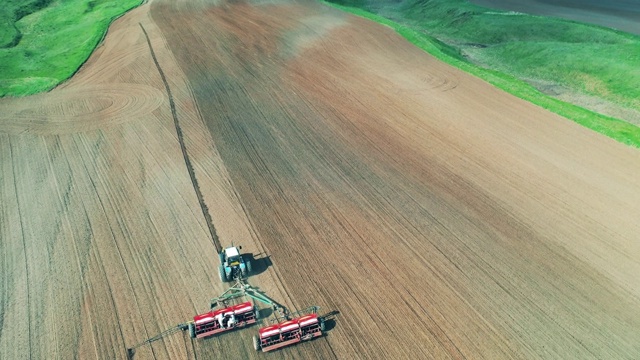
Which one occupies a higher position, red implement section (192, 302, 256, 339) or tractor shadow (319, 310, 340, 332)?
red implement section (192, 302, 256, 339)

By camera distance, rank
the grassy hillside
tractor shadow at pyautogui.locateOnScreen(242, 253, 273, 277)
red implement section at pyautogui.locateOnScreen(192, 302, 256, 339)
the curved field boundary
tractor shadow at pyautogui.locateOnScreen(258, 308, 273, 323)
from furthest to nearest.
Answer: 1. the grassy hillside
2. the curved field boundary
3. tractor shadow at pyautogui.locateOnScreen(242, 253, 273, 277)
4. tractor shadow at pyautogui.locateOnScreen(258, 308, 273, 323)
5. red implement section at pyautogui.locateOnScreen(192, 302, 256, 339)

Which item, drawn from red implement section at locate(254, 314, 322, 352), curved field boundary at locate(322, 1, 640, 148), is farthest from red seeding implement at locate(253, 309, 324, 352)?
curved field boundary at locate(322, 1, 640, 148)

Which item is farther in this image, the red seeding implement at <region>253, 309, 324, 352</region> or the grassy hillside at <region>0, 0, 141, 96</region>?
the grassy hillside at <region>0, 0, 141, 96</region>

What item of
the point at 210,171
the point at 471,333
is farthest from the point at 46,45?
the point at 471,333

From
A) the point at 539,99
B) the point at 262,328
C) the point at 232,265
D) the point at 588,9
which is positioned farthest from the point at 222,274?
the point at 588,9

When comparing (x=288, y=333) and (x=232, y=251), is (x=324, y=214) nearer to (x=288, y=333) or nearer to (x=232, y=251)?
(x=232, y=251)

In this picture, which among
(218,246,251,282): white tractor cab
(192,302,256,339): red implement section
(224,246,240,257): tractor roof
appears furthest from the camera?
(224,246,240,257): tractor roof

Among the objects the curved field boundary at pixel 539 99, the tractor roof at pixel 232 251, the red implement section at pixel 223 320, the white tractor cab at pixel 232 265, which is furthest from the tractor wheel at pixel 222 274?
the curved field boundary at pixel 539 99

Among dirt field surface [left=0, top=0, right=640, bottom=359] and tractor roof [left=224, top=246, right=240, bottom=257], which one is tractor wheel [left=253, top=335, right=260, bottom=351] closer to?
dirt field surface [left=0, top=0, right=640, bottom=359]
